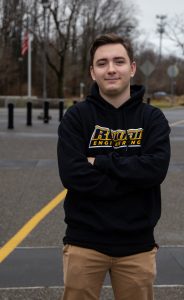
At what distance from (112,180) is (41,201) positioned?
4908mm

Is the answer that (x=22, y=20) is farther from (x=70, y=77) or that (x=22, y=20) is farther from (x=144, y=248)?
(x=144, y=248)

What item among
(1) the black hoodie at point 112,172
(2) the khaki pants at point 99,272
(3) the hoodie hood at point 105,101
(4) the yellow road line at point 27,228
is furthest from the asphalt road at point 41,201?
(3) the hoodie hood at point 105,101

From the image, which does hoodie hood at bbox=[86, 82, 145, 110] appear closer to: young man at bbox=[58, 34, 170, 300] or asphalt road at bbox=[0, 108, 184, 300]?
young man at bbox=[58, 34, 170, 300]

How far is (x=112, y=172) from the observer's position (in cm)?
248

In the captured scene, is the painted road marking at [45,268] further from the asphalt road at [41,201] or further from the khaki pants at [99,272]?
the khaki pants at [99,272]

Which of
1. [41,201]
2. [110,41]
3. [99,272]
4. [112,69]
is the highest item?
[110,41]

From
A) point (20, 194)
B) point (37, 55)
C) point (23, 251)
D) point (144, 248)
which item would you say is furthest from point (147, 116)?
point (37, 55)

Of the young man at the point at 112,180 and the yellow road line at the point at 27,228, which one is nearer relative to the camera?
the young man at the point at 112,180

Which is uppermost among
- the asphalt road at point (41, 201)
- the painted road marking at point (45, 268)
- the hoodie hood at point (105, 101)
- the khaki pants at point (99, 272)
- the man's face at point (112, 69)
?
the man's face at point (112, 69)

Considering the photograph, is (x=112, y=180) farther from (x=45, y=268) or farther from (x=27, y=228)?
(x=27, y=228)

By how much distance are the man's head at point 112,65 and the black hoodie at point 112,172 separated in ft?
0.21

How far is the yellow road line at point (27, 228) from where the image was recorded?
5.12m

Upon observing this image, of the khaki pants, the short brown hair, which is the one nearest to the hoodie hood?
the short brown hair

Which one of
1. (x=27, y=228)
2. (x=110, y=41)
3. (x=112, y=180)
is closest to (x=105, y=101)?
(x=110, y=41)
